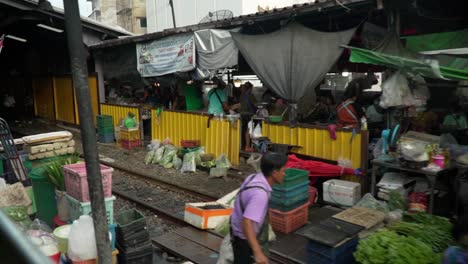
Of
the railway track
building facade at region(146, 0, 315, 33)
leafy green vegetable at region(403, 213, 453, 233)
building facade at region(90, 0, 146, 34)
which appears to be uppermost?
building facade at region(90, 0, 146, 34)

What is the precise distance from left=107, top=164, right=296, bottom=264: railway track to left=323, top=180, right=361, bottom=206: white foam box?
7.87 feet

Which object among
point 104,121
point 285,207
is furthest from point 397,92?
point 104,121

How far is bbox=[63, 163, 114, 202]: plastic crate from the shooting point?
4.71 metres

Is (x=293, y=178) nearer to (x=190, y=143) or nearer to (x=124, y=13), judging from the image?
(x=190, y=143)

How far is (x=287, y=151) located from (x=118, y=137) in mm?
8035

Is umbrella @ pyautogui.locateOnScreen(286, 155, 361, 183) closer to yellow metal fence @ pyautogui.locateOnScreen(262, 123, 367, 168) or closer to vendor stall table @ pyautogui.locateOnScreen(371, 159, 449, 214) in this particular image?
yellow metal fence @ pyautogui.locateOnScreen(262, 123, 367, 168)

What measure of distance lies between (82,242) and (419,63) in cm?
536

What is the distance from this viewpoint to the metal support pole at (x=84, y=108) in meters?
2.85

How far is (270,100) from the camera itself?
1139cm

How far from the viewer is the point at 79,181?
15.5ft

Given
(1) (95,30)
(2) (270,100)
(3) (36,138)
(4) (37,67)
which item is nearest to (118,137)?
(1) (95,30)

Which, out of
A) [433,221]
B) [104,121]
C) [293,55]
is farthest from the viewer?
[104,121]

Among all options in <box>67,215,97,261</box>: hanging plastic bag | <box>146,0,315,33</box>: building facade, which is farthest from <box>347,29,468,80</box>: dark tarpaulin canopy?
<box>146,0,315,33</box>: building facade

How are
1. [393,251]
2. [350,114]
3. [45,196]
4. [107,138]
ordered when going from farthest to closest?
[107,138], [350,114], [45,196], [393,251]
